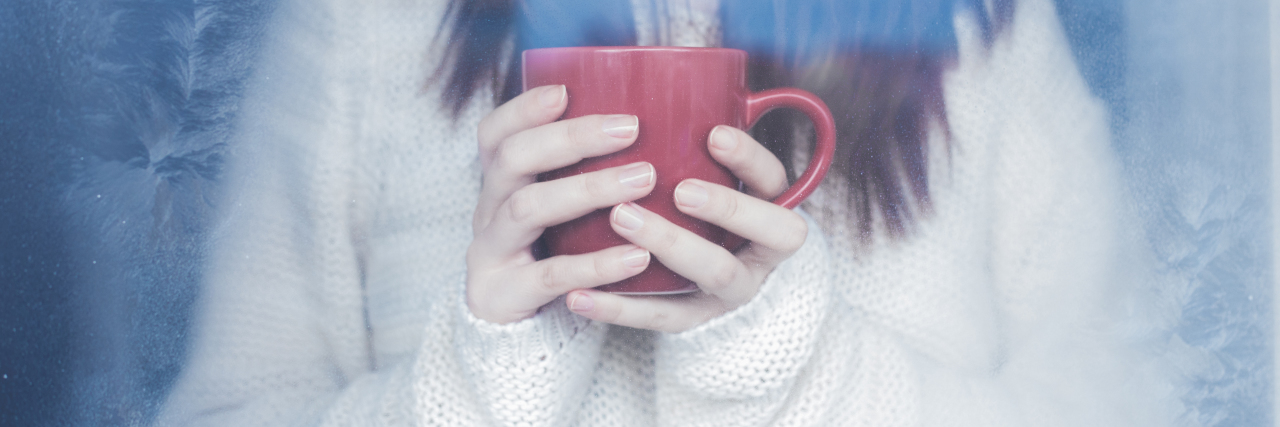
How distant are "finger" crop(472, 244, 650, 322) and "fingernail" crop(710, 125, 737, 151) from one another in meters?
0.06

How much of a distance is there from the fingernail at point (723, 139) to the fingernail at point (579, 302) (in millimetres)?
94

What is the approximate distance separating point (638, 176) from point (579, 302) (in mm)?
73

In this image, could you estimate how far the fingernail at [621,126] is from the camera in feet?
0.83

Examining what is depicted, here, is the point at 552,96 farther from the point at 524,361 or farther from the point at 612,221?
the point at 524,361

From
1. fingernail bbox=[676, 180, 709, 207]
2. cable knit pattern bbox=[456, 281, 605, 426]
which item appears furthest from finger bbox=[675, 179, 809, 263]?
cable knit pattern bbox=[456, 281, 605, 426]

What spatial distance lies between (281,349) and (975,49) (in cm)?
41

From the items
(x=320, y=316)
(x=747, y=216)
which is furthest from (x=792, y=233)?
(x=320, y=316)

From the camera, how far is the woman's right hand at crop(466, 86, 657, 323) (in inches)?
10.3

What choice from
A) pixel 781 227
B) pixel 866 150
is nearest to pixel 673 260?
pixel 781 227

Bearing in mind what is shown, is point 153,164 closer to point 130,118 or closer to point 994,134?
point 130,118

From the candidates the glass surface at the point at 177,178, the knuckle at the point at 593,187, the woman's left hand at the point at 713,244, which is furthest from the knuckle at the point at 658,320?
the glass surface at the point at 177,178

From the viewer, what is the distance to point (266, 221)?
31cm

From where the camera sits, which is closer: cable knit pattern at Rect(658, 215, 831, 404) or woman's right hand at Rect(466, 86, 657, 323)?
woman's right hand at Rect(466, 86, 657, 323)

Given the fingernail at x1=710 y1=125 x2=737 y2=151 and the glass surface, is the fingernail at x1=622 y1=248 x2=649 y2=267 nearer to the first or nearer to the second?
the fingernail at x1=710 y1=125 x2=737 y2=151
